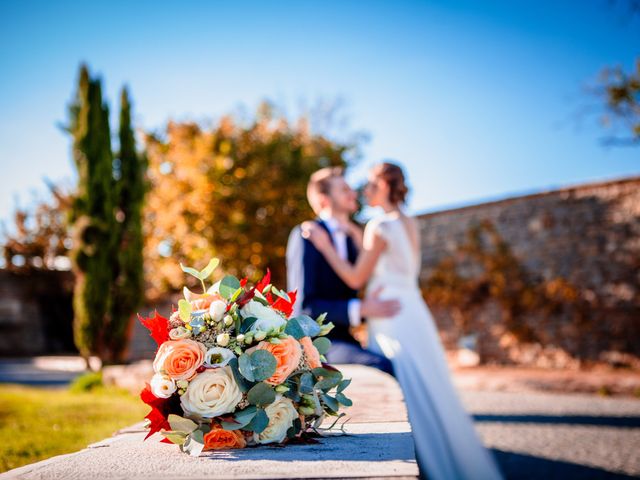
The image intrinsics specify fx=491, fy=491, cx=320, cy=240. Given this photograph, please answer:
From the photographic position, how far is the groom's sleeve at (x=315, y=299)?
334cm

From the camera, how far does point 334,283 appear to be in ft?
11.9

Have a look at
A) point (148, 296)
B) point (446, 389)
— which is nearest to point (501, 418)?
point (446, 389)

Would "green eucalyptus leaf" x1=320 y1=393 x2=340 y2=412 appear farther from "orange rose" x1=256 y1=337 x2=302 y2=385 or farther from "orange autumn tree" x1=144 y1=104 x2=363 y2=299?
"orange autumn tree" x1=144 y1=104 x2=363 y2=299

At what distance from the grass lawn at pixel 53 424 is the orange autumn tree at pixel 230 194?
18.9ft

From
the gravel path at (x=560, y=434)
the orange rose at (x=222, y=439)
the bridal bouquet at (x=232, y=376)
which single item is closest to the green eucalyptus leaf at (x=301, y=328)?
the bridal bouquet at (x=232, y=376)

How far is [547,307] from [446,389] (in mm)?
7063

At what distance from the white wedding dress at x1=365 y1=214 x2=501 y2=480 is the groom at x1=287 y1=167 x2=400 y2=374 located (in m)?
0.19

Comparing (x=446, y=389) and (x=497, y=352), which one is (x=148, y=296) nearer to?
(x=497, y=352)

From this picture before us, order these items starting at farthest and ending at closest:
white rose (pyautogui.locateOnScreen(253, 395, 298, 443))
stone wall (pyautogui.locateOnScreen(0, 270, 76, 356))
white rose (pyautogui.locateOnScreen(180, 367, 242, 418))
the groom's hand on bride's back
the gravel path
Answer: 1. stone wall (pyautogui.locateOnScreen(0, 270, 76, 356))
2. the gravel path
3. the groom's hand on bride's back
4. white rose (pyautogui.locateOnScreen(253, 395, 298, 443))
5. white rose (pyautogui.locateOnScreen(180, 367, 242, 418))

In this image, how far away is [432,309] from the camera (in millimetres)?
11094

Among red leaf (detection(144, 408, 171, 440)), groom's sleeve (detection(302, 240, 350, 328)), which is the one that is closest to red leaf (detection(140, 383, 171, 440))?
red leaf (detection(144, 408, 171, 440))

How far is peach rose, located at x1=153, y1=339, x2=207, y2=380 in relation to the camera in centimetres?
142

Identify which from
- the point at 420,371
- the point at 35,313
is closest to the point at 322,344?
the point at 420,371

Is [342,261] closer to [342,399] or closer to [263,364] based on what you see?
[342,399]
